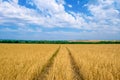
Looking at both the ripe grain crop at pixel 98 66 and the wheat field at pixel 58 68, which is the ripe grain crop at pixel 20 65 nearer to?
the wheat field at pixel 58 68

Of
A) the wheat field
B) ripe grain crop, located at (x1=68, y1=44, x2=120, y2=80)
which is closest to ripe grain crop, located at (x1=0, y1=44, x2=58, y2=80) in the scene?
the wheat field

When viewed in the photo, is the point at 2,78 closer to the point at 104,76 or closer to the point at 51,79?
the point at 51,79

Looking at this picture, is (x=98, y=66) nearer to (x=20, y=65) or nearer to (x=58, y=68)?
(x=58, y=68)

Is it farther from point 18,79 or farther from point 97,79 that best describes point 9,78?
point 97,79

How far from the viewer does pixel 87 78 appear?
7820mm

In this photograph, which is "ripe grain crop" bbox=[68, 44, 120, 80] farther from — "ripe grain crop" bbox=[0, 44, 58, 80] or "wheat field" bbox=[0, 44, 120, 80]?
"ripe grain crop" bbox=[0, 44, 58, 80]

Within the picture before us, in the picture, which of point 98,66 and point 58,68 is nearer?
point 58,68

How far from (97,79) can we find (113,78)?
2.21 feet

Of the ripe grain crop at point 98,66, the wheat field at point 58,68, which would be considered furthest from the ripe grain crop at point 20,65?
the ripe grain crop at point 98,66

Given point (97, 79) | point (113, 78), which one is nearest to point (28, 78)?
point (97, 79)

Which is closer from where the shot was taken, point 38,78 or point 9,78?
point 9,78

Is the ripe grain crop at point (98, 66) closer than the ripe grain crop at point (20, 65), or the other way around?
the ripe grain crop at point (20, 65)

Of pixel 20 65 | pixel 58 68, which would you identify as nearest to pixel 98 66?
pixel 58 68

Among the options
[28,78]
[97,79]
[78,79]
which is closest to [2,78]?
[28,78]
